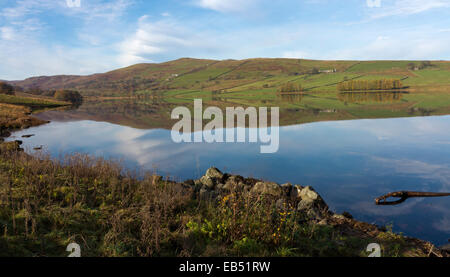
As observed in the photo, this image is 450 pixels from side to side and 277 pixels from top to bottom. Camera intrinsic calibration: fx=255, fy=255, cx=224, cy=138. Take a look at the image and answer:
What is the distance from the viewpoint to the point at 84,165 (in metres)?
12.9

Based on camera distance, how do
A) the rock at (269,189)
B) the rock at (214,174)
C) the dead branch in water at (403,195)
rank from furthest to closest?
the rock at (214,174) → the dead branch in water at (403,195) → the rock at (269,189)

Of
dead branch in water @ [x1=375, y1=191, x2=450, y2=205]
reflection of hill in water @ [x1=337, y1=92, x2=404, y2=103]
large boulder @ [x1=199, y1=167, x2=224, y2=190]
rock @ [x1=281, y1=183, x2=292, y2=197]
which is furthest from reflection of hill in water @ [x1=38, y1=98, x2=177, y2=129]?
reflection of hill in water @ [x1=337, y1=92, x2=404, y2=103]

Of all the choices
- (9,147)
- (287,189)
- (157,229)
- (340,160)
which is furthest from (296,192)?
(9,147)

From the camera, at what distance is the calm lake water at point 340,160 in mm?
11859

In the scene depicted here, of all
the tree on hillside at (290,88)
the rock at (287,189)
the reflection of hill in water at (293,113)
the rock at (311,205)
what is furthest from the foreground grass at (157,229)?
the tree on hillside at (290,88)

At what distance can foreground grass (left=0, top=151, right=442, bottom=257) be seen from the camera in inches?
261

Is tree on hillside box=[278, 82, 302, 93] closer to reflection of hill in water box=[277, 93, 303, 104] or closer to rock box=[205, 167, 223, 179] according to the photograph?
reflection of hill in water box=[277, 93, 303, 104]

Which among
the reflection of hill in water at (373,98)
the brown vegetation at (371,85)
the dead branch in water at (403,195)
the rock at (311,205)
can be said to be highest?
the brown vegetation at (371,85)

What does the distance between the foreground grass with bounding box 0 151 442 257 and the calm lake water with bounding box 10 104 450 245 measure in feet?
11.5

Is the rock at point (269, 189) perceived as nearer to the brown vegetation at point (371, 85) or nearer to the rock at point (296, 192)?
the rock at point (296, 192)

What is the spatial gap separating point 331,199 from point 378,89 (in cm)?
14325

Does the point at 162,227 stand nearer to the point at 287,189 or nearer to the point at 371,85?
the point at 287,189

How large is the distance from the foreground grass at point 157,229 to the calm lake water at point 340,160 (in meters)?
3.49

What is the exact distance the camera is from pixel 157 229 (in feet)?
23.7
